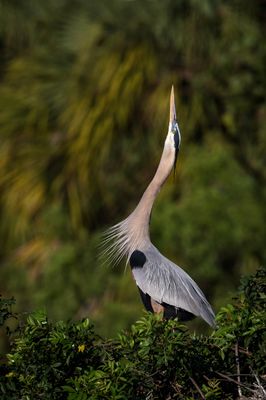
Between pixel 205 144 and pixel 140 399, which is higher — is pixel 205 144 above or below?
above

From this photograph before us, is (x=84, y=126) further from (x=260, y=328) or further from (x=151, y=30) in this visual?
(x=260, y=328)

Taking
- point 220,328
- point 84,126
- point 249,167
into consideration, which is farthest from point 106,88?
point 220,328

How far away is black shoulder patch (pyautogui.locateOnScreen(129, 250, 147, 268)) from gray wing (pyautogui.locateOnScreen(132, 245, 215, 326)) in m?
0.03

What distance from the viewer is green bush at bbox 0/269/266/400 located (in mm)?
4910

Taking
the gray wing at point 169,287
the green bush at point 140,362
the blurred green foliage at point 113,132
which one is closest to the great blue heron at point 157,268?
the gray wing at point 169,287

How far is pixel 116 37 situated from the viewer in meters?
12.4

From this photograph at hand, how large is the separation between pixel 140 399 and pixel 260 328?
654 millimetres

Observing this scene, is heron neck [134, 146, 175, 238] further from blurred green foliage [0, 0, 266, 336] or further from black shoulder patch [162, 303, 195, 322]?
blurred green foliage [0, 0, 266, 336]

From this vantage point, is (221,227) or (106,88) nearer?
(221,227)

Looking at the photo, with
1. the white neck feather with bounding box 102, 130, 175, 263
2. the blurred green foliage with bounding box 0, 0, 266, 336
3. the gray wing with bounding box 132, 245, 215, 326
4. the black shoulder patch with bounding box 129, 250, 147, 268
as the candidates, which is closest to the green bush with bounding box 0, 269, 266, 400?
the gray wing with bounding box 132, 245, 215, 326

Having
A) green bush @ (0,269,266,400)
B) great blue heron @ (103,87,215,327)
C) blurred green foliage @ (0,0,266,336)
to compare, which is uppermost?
blurred green foliage @ (0,0,266,336)

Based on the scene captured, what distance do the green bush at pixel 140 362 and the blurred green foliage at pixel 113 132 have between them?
6.20 meters

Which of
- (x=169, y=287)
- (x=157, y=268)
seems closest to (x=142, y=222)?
(x=157, y=268)

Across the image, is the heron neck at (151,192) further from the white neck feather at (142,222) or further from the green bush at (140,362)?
the green bush at (140,362)
